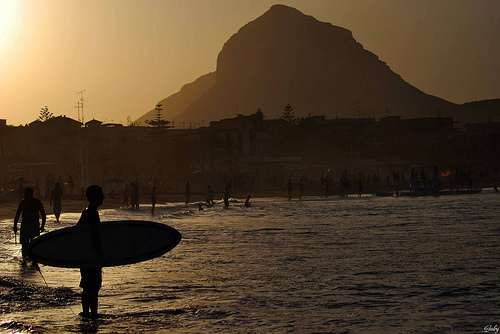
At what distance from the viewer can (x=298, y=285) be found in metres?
13.6

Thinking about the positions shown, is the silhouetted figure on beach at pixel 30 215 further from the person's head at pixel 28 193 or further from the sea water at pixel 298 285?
the sea water at pixel 298 285

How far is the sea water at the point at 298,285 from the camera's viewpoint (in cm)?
1012

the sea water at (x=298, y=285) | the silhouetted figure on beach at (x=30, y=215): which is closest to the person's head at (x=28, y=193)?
the silhouetted figure on beach at (x=30, y=215)

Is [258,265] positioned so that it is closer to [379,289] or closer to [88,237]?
[379,289]

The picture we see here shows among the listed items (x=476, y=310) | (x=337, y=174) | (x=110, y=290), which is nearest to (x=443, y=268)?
(x=476, y=310)

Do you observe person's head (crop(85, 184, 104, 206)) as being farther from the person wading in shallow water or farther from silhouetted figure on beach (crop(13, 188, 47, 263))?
silhouetted figure on beach (crop(13, 188, 47, 263))

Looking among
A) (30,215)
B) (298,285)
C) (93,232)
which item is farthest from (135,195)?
(93,232)

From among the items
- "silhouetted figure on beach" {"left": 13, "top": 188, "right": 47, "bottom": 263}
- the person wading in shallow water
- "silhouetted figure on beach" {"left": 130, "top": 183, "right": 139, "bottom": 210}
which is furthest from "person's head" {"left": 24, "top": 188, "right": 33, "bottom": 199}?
"silhouetted figure on beach" {"left": 130, "top": 183, "right": 139, "bottom": 210}

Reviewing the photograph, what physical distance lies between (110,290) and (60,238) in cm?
341

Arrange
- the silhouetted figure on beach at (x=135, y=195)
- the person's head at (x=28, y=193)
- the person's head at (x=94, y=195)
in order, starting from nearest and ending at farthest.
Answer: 1. the person's head at (x=94, y=195)
2. the person's head at (x=28, y=193)
3. the silhouetted figure on beach at (x=135, y=195)

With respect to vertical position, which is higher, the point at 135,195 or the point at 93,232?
the point at 135,195

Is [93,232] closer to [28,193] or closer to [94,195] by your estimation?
[94,195]

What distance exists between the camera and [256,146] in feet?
390

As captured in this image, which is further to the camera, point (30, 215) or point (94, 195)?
point (30, 215)
